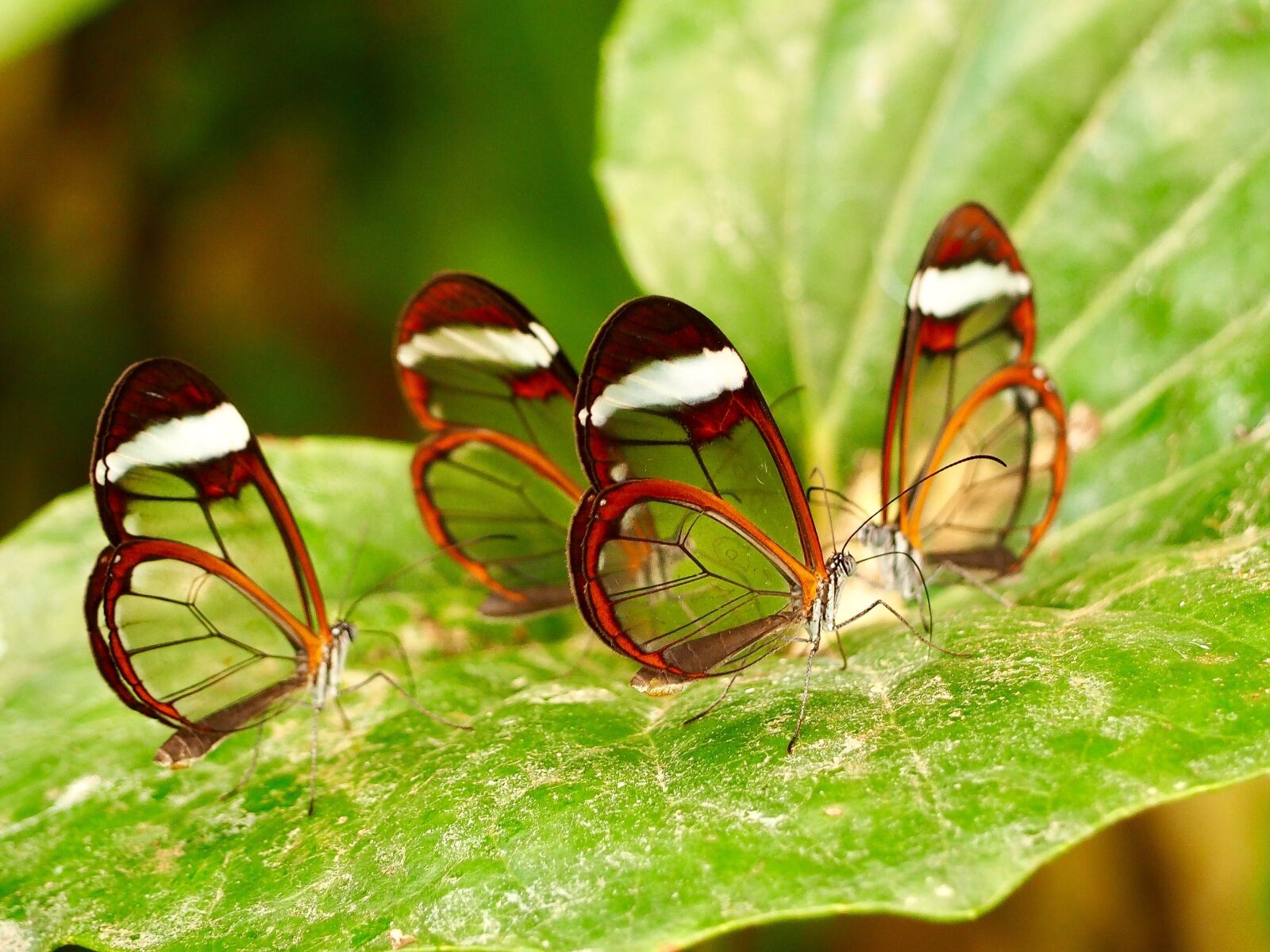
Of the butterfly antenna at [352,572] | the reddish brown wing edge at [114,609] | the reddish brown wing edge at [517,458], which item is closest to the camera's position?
the reddish brown wing edge at [114,609]

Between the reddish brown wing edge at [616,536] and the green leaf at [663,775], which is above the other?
the reddish brown wing edge at [616,536]

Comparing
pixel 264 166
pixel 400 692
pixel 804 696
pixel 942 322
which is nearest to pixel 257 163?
pixel 264 166

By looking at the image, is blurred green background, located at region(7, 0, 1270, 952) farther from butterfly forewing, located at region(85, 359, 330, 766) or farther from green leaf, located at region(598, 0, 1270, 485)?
butterfly forewing, located at region(85, 359, 330, 766)

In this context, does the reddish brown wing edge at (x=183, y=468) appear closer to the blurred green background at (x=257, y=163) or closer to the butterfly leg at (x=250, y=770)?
the butterfly leg at (x=250, y=770)

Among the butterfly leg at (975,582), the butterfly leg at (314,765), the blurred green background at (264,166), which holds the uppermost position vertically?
the blurred green background at (264,166)

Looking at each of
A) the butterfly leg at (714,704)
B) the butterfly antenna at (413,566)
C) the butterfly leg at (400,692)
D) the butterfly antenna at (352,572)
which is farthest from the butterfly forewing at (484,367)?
the butterfly leg at (714,704)

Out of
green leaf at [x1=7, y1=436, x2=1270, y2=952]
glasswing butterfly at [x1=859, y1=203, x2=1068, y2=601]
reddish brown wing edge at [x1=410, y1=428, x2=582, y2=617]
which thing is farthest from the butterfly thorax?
reddish brown wing edge at [x1=410, y1=428, x2=582, y2=617]

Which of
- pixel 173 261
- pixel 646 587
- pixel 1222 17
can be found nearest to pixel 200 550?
pixel 646 587
